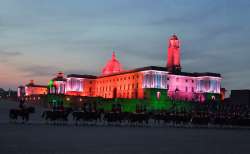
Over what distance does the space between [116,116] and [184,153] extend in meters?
28.0

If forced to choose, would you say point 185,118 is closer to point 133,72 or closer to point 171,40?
point 133,72

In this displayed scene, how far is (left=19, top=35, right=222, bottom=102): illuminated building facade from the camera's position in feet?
458

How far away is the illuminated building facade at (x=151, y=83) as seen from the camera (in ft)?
458

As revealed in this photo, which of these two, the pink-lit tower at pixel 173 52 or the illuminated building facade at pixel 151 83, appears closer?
the illuminated building facade at pixel 151 83

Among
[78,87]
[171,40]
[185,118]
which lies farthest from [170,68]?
[185,118]

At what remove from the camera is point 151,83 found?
138 m

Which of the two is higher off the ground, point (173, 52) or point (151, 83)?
point (173, 52)

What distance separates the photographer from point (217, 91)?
15175cm

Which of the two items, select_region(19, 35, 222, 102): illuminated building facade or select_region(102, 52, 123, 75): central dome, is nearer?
select_region(19, 35, 222, 102): illuminated building facade

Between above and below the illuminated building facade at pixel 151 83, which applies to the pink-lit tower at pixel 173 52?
above

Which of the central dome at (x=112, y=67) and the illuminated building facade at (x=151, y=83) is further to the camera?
the central dome at (x=112, y=67)

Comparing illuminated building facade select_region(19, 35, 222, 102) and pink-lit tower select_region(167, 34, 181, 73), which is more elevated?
pink-lit tower select_region(167, 34, 181, 73)

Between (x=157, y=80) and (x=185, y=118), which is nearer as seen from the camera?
(x=185, y=118)

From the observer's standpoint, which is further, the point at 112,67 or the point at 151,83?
the point at 112,67
